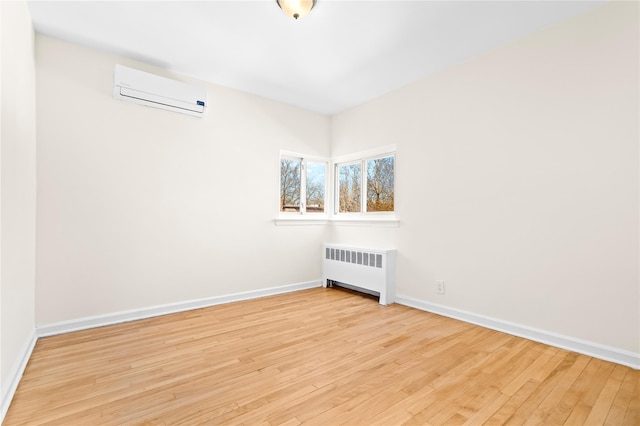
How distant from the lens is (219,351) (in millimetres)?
2246

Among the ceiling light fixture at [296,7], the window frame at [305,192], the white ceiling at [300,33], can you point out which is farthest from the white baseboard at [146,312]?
the ceiling light fixture at [296,7]

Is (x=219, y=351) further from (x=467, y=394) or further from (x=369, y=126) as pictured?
(x=369, y=126)

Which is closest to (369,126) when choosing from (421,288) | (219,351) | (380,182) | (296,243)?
(380,182)

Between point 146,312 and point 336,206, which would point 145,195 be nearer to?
point 146,312

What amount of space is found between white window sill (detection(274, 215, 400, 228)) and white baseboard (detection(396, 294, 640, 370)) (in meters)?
1.01

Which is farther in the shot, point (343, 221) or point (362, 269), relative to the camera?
point (343, 221)

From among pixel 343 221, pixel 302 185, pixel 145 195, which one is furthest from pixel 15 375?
pixel 343 221

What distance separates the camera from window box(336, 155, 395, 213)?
153 inches

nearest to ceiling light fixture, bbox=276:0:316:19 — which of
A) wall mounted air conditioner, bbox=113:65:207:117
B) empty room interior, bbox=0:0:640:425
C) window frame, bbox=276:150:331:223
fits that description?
empty room interior, bbox=0:0:640:425

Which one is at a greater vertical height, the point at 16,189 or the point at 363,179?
the point at 363,179

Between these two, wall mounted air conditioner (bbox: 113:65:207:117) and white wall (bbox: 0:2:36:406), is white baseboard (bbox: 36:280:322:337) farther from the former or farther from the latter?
wall mounted air conditioner (bbox: 113:65:207:117)

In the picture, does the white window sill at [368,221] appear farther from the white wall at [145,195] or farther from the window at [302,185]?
the white wall at [145,195]

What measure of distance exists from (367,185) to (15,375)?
373 cm

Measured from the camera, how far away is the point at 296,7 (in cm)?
216
